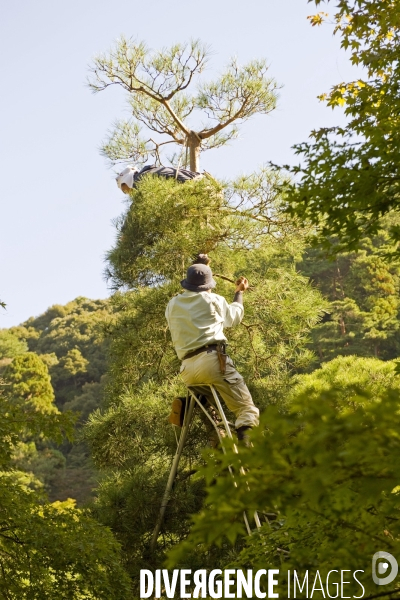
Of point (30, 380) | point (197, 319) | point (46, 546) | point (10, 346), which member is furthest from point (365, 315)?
point (46, 546)

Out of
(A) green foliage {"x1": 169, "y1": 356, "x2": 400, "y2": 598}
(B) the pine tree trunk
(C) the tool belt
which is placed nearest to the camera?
(A) green foliage {"x1": 169, "y1": 356, "x2": 400, "y2": 598}

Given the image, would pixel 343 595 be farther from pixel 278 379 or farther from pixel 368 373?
pixel 368 373

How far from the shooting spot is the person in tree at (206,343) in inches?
154

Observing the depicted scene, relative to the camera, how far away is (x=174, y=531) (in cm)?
473

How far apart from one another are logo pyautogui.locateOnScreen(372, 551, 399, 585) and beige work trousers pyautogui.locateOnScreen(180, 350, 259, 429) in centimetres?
195

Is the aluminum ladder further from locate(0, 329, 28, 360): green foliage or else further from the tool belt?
locate(0, 329, 28, 360): green foliage

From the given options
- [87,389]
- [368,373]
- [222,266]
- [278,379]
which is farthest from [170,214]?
[87,389]

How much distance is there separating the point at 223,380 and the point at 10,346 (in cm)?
1998

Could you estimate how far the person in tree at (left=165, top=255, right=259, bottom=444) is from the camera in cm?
391

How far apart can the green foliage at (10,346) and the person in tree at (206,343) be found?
19.3 meters

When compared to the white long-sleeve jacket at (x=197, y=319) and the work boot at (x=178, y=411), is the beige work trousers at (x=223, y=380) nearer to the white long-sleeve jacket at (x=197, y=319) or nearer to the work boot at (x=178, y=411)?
the white long-sleeve jacket at (x=197, y=319)

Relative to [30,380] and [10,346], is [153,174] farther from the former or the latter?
[10,346]

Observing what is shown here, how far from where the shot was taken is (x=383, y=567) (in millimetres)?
1867

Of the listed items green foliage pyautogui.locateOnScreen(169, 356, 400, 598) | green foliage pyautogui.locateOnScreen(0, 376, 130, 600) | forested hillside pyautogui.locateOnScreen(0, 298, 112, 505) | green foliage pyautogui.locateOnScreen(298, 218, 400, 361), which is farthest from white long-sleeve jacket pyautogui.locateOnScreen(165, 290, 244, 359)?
green foliage pyautogui.locateOnScreen(298, 218, 400, 361)
